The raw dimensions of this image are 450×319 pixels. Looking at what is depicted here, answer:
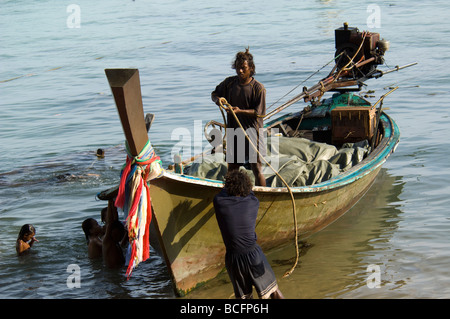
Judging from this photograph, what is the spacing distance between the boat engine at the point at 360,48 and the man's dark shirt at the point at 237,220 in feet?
18.1

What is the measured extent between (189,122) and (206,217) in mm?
7899

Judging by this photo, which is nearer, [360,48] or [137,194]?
[137,194]

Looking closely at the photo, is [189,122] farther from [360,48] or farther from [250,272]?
[250,272]

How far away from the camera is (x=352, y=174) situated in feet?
23.7

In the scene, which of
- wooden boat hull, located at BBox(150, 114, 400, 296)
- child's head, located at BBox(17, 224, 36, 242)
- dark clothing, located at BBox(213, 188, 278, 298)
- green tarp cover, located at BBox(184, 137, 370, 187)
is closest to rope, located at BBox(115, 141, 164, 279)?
wooden boat hull, located at BBox(150, 114, 400, 296)

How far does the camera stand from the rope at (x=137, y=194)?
16.3 ft

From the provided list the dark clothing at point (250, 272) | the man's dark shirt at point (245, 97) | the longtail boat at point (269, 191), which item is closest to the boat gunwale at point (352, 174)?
Answer: the longtail boat at point (269, 191)

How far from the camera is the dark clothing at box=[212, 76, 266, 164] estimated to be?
238 inches

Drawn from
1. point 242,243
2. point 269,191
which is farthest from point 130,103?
point 269,191

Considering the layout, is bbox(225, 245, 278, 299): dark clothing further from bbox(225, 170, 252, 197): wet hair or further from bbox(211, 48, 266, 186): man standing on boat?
bbox(211, 48, 266, 186): man standing on boat

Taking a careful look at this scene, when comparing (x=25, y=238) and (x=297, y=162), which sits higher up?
(x=297, y=162)

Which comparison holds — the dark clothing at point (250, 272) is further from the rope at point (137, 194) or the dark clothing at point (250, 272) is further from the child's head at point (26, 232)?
the child's head at point (26, 232)

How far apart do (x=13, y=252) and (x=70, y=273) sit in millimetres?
1040

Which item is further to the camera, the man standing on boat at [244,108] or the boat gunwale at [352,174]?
the man standing on boat at [244,108]
